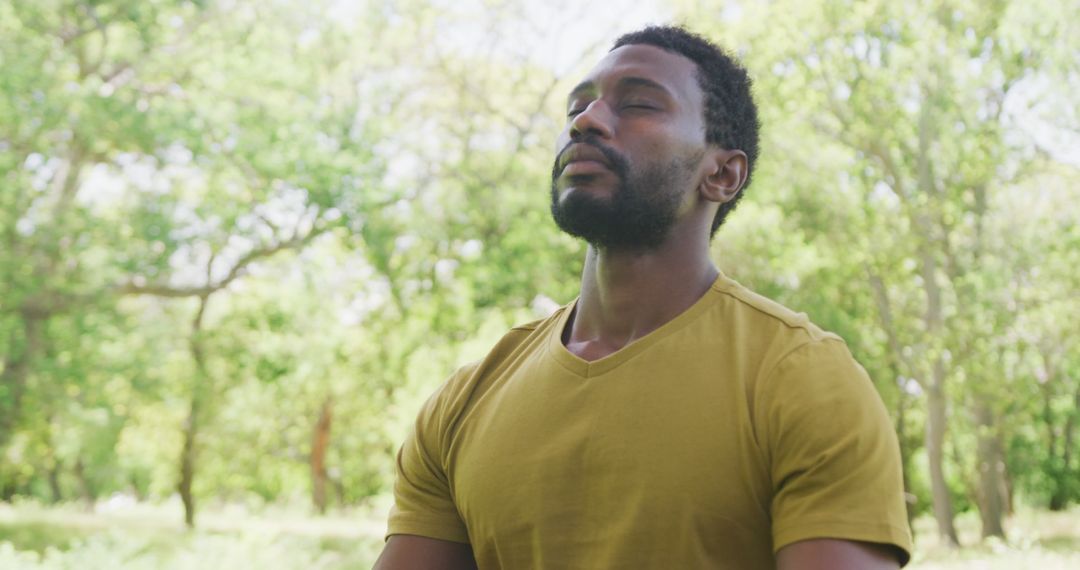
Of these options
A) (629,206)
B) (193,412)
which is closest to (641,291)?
(629,206)

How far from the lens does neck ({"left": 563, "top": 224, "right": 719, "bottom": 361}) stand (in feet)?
4.77

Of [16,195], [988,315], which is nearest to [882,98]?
[988,315]

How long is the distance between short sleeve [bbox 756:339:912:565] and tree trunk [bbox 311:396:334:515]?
23.5m

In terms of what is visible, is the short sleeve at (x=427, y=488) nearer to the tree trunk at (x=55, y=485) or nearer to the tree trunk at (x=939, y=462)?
the tree trunk at (x=939, y=462)

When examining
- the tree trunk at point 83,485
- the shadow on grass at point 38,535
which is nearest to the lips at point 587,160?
the shadow on grass at point 38,535

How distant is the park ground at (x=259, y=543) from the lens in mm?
11273

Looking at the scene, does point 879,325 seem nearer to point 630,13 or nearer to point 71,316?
point 630,13

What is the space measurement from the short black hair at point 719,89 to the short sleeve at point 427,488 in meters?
0.50

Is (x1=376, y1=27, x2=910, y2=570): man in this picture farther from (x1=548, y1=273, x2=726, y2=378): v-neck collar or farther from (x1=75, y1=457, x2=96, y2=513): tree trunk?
(x1=75, y1=457, x2=96, y2=513): tree trunk

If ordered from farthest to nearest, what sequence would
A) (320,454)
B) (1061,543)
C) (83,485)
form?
(83,485) < (320,454) < (1061,543)

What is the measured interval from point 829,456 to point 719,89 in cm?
65

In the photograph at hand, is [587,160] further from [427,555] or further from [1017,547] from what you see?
[1017,547]

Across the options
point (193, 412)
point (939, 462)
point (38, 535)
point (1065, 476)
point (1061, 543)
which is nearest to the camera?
point (939, 462)

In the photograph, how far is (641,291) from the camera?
1.47m
